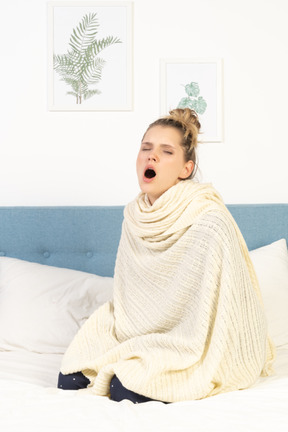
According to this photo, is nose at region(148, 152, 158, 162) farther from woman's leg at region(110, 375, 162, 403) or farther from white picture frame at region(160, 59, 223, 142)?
white picture frame at region(160, 59, 223, 142)

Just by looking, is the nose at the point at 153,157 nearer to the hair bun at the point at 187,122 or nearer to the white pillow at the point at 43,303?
the hair bun at the point at 187,122

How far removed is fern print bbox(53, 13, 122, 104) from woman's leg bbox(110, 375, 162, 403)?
1.60 metres

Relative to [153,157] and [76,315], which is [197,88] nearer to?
[153,157]

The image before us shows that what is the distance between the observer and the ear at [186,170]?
1.78 meters

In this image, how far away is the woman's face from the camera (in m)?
1.72

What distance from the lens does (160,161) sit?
1726mm

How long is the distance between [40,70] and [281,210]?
4.44ft

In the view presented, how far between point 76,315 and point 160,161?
77 centimetres

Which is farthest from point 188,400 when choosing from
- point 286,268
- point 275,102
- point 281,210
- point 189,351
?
point 275,102

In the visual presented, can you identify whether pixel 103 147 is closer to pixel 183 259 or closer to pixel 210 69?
pixel 210 69

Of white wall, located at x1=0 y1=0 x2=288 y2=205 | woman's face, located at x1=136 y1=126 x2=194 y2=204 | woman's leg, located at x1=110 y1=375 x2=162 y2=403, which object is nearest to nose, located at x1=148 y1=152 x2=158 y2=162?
woman's face, located at x1=136 y1=126 x2=194 y2=204

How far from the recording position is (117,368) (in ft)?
4.87

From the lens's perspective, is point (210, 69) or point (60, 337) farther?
point (210, 69)

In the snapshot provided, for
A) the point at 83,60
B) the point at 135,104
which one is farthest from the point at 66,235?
the point at 83,60
